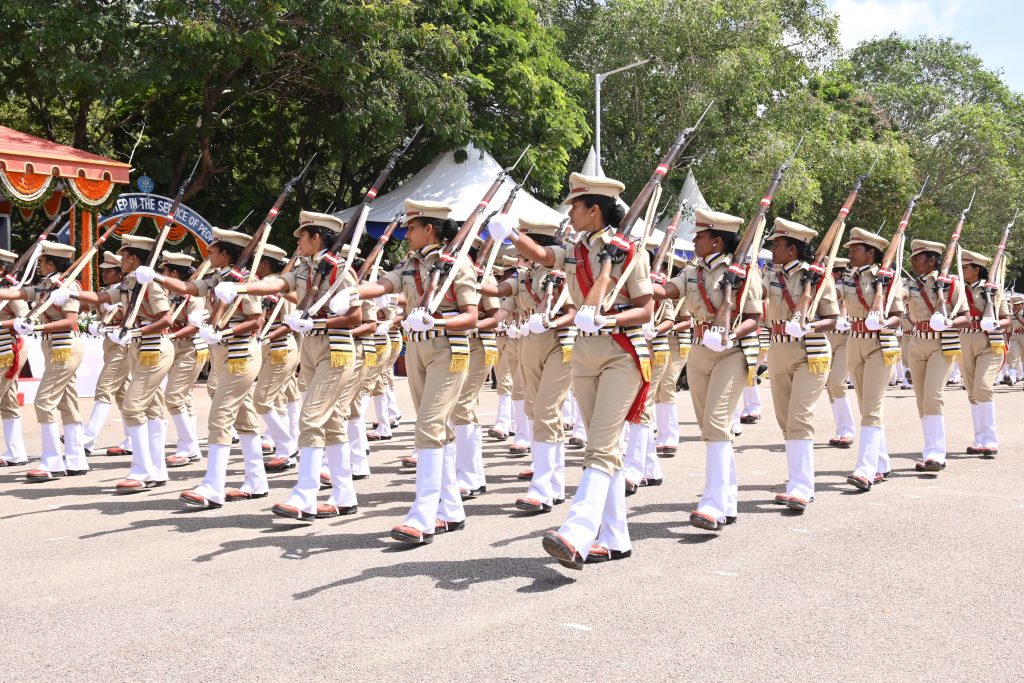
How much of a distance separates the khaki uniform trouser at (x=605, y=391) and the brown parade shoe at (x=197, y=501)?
337 cm

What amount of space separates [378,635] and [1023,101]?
57617mm

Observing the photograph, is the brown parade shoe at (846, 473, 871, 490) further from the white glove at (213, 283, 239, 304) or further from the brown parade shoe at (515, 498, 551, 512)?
the white glove at (213, 283, 239, 304)

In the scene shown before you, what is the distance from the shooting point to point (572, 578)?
5898 mm

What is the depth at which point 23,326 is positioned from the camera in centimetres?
977

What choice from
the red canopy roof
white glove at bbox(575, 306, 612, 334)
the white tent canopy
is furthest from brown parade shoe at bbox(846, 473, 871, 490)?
the red canopy roof

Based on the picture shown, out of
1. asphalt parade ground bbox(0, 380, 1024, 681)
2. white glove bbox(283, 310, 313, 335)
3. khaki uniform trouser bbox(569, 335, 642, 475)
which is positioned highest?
white glove bbox(283, 310, 313, 335)

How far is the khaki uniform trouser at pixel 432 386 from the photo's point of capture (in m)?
6.84

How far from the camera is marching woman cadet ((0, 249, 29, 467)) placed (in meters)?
10.2

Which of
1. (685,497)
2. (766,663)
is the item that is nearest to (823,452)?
(685,497)

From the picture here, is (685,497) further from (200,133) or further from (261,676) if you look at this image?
(200,133)

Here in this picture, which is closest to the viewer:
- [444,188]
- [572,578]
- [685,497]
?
[572,578]

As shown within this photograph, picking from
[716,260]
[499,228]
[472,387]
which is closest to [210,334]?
[472,387]

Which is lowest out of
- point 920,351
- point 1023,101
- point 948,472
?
point 948,472

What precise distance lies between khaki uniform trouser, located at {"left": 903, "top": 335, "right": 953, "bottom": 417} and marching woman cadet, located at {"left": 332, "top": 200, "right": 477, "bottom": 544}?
17.4 feet
